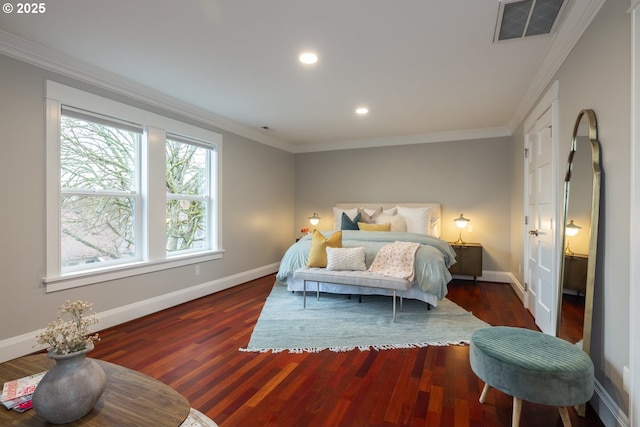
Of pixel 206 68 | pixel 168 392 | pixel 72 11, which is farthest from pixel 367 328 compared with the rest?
pixel 72 11

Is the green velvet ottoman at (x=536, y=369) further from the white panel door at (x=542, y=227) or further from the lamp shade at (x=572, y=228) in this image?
A: the white panel door at (x=542, y=227)

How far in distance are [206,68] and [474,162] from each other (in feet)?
13.9

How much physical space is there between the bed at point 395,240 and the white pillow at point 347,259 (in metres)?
0.17

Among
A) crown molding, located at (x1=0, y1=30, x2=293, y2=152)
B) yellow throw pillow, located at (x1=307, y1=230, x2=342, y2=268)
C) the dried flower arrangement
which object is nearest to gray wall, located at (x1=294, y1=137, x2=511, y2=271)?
yellow throw pillow, located at (x1=307, y1=230, x2=342, y2=268)

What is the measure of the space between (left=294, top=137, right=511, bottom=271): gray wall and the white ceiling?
3.36 ft

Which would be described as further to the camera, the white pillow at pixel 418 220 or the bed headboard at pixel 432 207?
the bed headboard at pixel 432 207

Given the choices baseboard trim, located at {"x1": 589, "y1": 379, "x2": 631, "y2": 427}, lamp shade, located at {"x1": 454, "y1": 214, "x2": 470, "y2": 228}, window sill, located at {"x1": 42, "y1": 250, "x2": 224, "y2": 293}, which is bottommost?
baseboard trim, located at {"x1": 589, "y1": 379, "x2": 631, "y2": 427}

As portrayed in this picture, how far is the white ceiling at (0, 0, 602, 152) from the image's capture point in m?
2.05

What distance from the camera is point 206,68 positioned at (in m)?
2.88

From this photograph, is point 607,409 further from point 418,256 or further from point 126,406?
point 126,406

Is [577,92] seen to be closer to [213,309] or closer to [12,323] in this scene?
[213,309]

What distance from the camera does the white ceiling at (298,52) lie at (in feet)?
6.73

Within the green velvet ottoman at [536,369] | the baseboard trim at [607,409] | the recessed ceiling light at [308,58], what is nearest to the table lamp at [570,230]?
the green velvet ottoman at [536,369]

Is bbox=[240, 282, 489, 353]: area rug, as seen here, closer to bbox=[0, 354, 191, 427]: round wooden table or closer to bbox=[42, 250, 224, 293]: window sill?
bbox=[42, 250, 224, 293]: window sill
